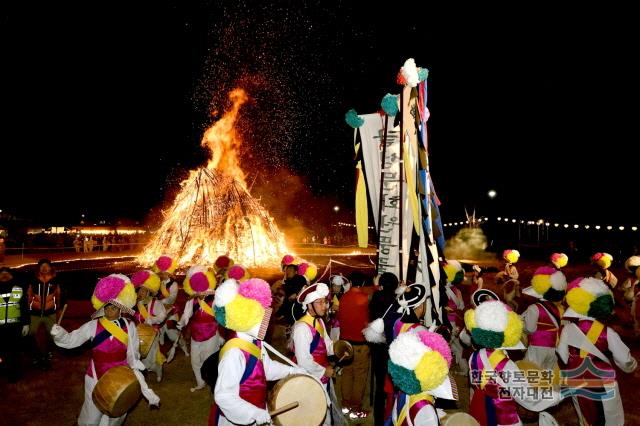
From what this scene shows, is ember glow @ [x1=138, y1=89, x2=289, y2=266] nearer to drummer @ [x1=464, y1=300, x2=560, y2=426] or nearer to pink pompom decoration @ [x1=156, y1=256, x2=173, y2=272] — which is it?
pink pompom decoration @ [x1=156, y1=256, x2=173, y2=272]

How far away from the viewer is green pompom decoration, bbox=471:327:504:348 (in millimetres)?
3822

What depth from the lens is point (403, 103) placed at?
8.09 m

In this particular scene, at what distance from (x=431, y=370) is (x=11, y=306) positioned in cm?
755

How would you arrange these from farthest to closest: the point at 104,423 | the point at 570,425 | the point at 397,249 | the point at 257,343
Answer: the point at 397,249 < the point at 570,425 < the point at 104,423 < the point at 257,343

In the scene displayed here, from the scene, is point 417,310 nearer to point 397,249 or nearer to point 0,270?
point 397,249

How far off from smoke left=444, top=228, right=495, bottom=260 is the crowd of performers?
85.5 feet

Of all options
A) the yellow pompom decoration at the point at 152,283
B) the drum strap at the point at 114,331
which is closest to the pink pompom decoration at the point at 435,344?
the drum strap at the point at 114,331

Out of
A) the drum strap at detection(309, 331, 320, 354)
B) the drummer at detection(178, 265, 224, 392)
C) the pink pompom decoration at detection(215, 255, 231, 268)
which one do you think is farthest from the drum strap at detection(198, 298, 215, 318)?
the pink pompom decoration at detection(215, 255, 231, 268)

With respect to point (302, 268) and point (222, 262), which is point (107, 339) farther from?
point (222, 262)

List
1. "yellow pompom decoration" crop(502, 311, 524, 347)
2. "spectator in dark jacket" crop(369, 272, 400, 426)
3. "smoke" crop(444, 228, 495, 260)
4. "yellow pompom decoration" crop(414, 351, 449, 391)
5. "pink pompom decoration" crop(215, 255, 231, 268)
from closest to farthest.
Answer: "yellow pompom decoration" crop(414, 351, 449, 391) < "yellow pompom decoration" crop(502, 311, 524, 347) < "spectator in dark jacket" crop(369, 272, 400, 426) < "pink pompom decoration" crop(215, 255, 231, 268) < "smoke" crop(444, 228, 495, 260)

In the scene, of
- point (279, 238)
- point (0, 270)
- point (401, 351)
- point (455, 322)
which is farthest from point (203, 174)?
point (401, 351)

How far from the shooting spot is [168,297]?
871 cm

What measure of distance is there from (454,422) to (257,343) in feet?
5.62

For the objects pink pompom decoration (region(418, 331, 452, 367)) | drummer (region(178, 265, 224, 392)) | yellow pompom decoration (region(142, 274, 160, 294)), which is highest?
yellow pompom decoration (region(142, 274, 160, 294))
